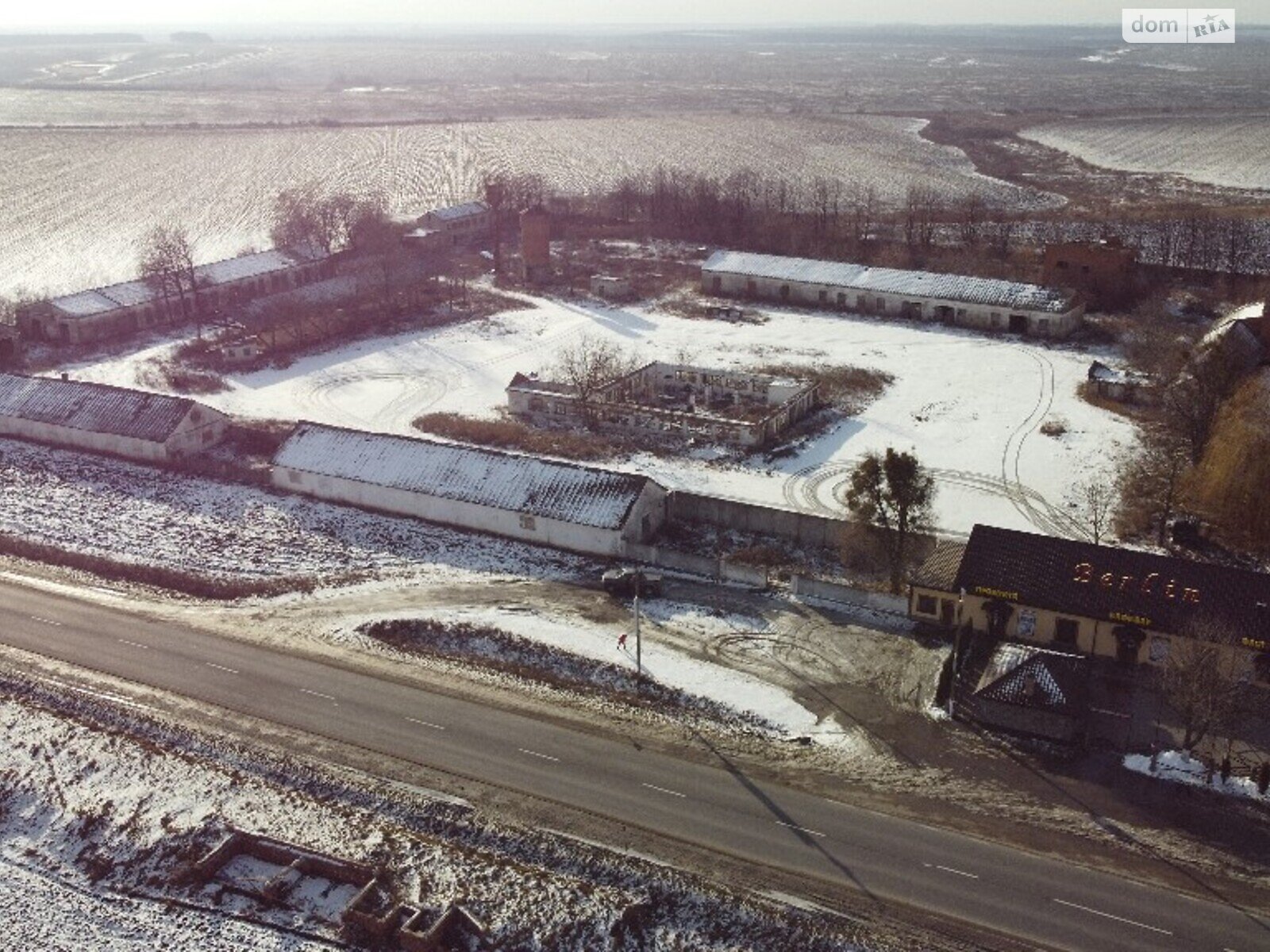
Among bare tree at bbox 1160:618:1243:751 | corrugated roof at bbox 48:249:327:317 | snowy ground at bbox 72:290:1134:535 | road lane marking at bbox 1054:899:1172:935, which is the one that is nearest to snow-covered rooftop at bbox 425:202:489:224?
corrugated roof at bbox 48:249:327:317

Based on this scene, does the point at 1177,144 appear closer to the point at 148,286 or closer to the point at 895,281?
the point at 895,281

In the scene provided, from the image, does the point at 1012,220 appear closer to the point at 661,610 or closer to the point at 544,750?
the point at 661,610

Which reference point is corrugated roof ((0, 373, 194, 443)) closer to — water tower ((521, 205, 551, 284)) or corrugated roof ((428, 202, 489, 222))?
water tower ((521, 205, 551, 284))

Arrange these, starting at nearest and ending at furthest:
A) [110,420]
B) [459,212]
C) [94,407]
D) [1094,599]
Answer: [1094,599]
[110,420]
[94,407]
[459,212]

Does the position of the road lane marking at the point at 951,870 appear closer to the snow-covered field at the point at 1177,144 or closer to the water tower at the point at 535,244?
the water tower at the point at 535,244

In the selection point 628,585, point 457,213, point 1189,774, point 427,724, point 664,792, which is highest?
point 457,213

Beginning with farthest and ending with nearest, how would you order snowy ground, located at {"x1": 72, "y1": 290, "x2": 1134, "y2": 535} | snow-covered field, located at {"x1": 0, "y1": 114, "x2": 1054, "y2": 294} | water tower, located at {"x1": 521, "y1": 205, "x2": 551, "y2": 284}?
snow-covered field, located at {"x1": 0, "y1": 114, "x2": 1054, "y2": 294} → water tower, located at {"x1": 521, "y1": 205, "x2": 551, "y2": 284} → snowy ground, located at {"x1": 72, "y1": 290, "x2": 1134, "y2": 535}

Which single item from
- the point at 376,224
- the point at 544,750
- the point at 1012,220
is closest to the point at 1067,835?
the point at 544,750

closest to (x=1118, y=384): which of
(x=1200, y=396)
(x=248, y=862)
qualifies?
(x=1200, y=396)
